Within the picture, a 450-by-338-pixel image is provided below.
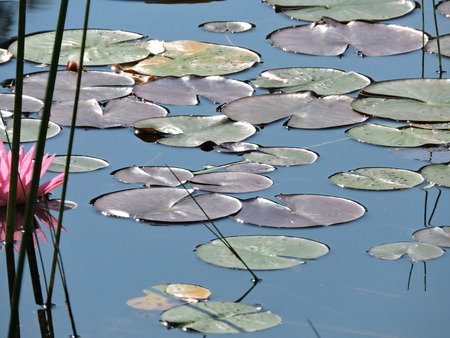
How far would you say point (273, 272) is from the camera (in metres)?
1.94

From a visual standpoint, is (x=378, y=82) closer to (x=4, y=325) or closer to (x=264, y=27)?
(x=264, y=27)

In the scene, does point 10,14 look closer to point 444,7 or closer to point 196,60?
point 196,60

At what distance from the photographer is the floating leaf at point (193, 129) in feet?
8.75

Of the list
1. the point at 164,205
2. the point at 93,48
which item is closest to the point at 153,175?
the point at 164,205

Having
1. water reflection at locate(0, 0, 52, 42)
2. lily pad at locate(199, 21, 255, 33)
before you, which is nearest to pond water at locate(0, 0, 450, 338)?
lily pad at locate(199, 21, 255, 33)

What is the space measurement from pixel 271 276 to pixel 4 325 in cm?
58

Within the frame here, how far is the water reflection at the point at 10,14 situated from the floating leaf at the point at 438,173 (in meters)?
1.92

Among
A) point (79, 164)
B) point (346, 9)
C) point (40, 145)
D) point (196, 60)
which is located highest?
point (40, 145)

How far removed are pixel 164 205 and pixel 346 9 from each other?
1.88m

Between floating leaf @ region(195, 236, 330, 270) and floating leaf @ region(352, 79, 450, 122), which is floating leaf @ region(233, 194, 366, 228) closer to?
floating leaf @ region(195, 236, 330, 270)

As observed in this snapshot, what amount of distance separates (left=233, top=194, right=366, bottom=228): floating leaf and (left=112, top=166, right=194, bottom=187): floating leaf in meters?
0.22

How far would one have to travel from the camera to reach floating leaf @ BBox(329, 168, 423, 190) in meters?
2.38

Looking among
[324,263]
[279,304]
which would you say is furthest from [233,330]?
[324,263]

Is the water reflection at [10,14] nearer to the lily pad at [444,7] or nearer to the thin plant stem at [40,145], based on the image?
the lily pad at [444,7]
